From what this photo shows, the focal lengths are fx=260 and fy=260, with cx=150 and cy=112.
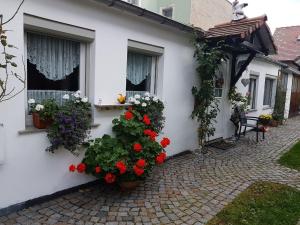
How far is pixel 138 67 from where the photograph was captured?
5602mm

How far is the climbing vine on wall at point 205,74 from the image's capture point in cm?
628

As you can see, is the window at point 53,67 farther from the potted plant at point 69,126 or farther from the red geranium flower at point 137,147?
the red geranium flower at point 137,147

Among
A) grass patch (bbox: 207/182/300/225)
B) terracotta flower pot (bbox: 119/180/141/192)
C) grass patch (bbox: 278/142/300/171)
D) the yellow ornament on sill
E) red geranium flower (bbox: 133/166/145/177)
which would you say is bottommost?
grass patch (bbox: 207/182/300/225)

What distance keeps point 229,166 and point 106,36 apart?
12.8 ft

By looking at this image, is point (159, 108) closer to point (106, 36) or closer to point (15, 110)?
point (106, 36)

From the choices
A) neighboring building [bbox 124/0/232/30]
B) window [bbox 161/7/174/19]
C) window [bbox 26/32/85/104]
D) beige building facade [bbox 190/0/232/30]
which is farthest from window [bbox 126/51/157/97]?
window [bbox 161/7/174/19]

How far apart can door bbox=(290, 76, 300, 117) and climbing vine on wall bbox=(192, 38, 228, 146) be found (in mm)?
12096

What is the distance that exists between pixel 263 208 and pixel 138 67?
11.6ft

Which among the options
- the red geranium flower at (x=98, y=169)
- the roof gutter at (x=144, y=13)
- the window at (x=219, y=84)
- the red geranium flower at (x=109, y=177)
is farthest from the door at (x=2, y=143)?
the window at (x=219, y=84)

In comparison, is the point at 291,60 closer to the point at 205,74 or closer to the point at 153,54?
the point at 205,74

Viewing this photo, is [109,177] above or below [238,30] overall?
below

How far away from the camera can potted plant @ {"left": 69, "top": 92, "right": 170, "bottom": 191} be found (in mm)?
4016

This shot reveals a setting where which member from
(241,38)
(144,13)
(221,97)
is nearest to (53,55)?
(144,13)

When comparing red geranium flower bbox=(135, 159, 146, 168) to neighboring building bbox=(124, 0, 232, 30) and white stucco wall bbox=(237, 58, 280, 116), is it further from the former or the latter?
neighboring building bbox=(124, 0, 232, 30)
